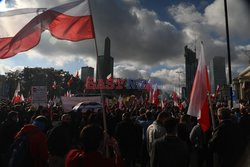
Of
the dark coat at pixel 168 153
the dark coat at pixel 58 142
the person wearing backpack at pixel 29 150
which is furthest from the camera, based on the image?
the dark coat at pixel 58 142

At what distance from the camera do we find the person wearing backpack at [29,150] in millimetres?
4723

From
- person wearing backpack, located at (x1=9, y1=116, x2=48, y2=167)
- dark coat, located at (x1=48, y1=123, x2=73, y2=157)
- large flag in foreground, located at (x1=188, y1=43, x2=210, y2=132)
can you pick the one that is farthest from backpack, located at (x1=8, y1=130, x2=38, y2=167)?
large flag in foreground, located at (x1=188, y1=43, x2=210, y2=132)

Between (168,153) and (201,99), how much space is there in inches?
107

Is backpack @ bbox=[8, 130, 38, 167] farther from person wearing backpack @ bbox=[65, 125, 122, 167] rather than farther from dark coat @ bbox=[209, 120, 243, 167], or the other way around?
dark coat @ bbox=[209, 120, 243, 167]

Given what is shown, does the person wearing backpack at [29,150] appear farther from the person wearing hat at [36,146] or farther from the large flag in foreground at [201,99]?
the large flag in foreground at [201,99]

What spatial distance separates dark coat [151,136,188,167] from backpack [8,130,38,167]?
1.87 m

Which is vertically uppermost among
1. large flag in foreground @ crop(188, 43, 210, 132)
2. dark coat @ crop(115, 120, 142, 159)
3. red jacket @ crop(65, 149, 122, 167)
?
large flag in foreground @ crop(188, 43, 210, 132)

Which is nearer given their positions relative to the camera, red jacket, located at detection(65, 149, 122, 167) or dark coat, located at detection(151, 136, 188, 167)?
red jacket, located at detection(65, 149, 122, 167)

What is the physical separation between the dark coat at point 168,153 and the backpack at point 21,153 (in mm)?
1865

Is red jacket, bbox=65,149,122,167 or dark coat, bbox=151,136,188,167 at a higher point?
red jacket, bbox=65,149,122,167

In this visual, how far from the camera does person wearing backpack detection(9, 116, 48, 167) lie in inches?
186

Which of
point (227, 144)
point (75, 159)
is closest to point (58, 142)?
point (75, 159)

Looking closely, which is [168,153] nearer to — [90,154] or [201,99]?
[90,154]

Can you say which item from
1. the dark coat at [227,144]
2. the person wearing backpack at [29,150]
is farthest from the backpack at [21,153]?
the dark coat at [227,144]
